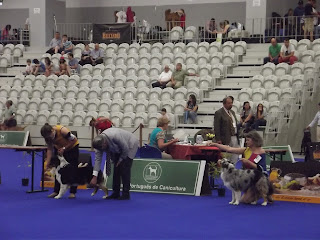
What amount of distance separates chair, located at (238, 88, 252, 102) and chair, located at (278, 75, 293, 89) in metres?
0.92

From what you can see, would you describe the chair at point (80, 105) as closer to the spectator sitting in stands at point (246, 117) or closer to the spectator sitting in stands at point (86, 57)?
the spectator sitting in stands at point (86, 57)

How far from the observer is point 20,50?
2817cm

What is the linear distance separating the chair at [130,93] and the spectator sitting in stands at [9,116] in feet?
12.5

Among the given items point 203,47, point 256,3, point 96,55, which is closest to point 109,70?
point 96,55

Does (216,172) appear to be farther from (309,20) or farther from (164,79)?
(309,20)

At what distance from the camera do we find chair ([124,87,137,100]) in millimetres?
23359

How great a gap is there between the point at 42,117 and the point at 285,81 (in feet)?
26.9

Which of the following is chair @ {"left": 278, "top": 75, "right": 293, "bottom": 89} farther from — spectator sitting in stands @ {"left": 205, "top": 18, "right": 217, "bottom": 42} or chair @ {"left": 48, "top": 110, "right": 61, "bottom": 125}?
chair @ {"left": 48, "top": 110, "right": 61, "bottom": 125}

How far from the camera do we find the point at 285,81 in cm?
2117

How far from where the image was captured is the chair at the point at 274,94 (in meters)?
20.8

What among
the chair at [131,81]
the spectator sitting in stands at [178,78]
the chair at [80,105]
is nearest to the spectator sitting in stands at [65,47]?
the chair at [80,105]

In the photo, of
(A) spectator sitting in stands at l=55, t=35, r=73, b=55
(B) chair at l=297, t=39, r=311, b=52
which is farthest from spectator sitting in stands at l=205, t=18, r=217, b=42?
(A) spectator sitting in stands at l=55, t=35, r=73, b=55

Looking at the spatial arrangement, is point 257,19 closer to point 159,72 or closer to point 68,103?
point 159,72

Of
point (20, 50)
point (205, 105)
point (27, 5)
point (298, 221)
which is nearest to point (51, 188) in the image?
point (298, 221)
